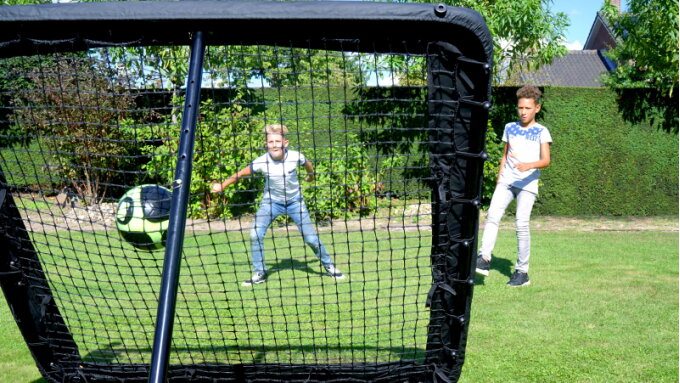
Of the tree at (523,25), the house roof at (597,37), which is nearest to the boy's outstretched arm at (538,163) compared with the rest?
the tree at (523,25)

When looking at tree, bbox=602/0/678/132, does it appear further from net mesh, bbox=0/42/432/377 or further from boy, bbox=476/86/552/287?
boy, bbox=476/86/552/287

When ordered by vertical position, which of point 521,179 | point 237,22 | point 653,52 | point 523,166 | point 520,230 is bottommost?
point 520,230

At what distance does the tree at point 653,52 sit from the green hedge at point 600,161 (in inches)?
10.3

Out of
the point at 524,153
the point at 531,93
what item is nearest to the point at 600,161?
the point at 524,153


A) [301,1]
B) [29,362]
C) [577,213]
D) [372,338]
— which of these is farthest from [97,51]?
[577,213]

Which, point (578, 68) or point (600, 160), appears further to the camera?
point (578, 68)

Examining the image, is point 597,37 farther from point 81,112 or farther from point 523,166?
point 81,112

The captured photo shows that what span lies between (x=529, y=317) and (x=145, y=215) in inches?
128

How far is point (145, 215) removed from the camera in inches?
125

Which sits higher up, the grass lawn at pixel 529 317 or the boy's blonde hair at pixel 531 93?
the boy's blonde hair at pixel 531 93

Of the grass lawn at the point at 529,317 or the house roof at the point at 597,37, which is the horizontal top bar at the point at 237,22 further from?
the house roof at the point at 597,37

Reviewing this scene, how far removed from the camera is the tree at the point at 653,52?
10.8 metres

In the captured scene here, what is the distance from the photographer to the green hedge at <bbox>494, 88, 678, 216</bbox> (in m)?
12.0

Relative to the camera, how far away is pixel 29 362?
4070mm
